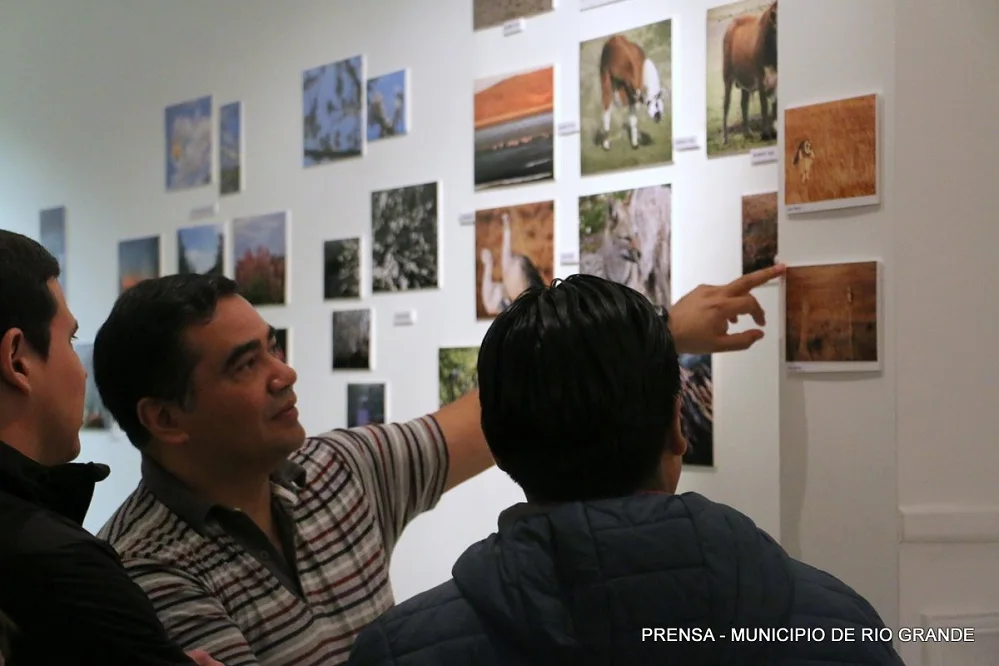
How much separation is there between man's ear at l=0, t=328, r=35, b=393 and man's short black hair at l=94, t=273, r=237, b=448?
15.1 inches

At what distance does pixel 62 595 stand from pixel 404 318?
1931mm

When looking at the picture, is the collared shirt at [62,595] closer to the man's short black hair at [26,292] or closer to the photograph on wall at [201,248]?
the man's short black hair at [26,292]

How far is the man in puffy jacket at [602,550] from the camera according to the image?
3.03ft

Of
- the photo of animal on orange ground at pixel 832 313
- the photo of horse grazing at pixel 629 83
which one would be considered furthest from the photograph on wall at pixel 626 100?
the photo of animal on orange ground at pixel 832 313

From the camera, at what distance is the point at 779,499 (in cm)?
211

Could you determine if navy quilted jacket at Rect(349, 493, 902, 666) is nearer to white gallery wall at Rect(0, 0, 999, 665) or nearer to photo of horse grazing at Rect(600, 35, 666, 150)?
white gallery wall at Rect(0, 0, 999, 665)

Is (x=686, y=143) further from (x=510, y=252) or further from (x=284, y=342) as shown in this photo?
(x=284, y=342)

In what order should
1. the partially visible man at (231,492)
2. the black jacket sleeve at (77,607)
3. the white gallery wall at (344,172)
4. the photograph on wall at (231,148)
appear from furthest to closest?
the photograph on wall at (231,148) < the white gallery wall at (344,172) < the partially visible man at (231,492) < the black jacket sleeve at (77,607)

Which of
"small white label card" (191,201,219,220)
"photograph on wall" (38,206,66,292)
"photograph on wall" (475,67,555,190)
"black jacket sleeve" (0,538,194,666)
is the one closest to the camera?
"black jacket sleeve" (0,538,194,666)

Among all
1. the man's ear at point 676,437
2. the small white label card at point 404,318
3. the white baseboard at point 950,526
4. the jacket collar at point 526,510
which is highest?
the small white label card at point 404,318

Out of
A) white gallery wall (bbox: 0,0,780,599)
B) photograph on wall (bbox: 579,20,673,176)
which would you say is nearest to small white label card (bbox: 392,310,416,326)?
white gallery wall (bbox: 0,0,780,599)

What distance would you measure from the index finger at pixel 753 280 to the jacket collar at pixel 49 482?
4.33 feet

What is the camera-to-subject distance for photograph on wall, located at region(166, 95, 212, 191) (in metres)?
3.74

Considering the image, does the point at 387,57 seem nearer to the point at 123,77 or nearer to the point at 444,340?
the point at 444,340
